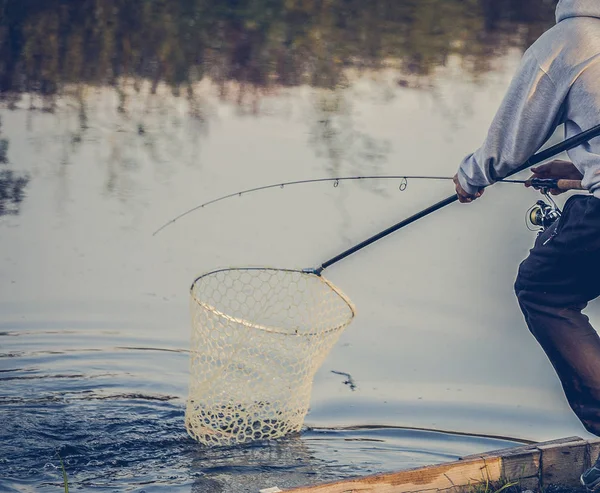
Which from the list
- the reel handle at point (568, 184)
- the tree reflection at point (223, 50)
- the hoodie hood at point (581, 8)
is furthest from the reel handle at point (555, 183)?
the tree reflection at point (223, 50)

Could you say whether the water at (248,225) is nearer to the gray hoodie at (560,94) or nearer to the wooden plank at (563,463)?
the wooden plank at (563,463)

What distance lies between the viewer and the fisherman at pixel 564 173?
235cm

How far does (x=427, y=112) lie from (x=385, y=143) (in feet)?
2.17

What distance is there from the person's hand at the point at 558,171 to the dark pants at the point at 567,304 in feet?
0.64

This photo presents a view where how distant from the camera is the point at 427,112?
7.19 metres

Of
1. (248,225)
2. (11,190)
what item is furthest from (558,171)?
(11,190)

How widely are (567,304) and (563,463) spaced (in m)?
0.53

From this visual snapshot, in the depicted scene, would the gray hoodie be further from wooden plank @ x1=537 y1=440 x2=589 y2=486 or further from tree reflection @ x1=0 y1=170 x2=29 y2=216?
tree reflection @ x1=0 y1=170 x2=29 y2=216

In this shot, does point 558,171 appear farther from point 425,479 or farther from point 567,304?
point 425,479

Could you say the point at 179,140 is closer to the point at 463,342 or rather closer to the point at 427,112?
the point at 427,112

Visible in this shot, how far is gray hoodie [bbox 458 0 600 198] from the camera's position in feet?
7.66

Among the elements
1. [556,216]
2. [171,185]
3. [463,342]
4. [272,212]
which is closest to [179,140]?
[171,185]

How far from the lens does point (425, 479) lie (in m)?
2.55

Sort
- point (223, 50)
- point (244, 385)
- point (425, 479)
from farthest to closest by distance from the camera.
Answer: point (223, 50) < point (244, 385) < point (425, 479)
